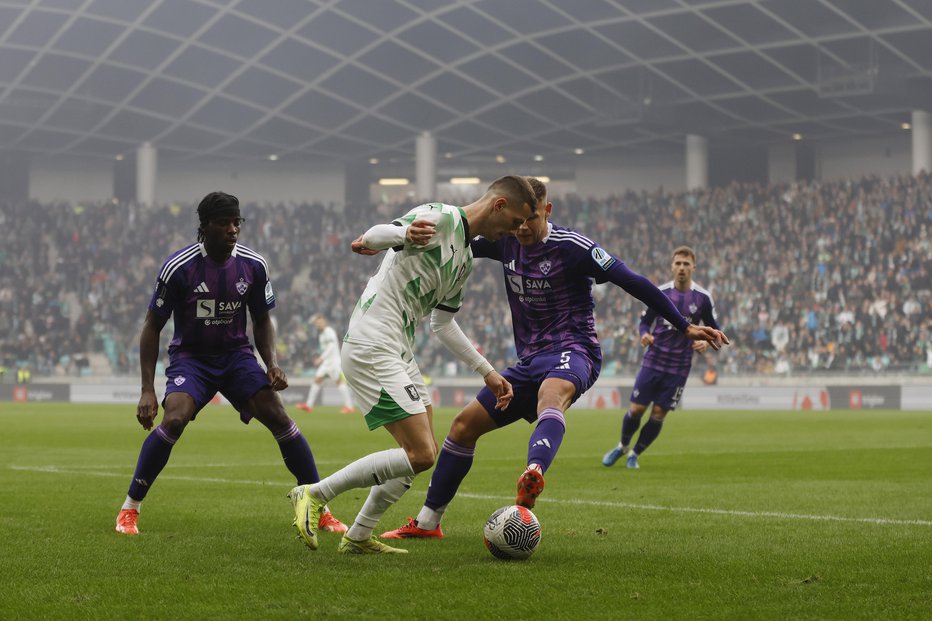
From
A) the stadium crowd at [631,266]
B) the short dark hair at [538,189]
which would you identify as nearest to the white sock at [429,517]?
the short dark hair at [538,189]

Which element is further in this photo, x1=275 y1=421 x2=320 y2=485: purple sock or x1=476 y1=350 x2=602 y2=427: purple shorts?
x1=275 y1=421 x2=320 y2=485: purple sock

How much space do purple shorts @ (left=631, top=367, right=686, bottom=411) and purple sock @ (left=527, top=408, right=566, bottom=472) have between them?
7.52m

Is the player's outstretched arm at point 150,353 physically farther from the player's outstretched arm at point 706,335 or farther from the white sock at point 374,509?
the player's outstretched arm at point 706,335

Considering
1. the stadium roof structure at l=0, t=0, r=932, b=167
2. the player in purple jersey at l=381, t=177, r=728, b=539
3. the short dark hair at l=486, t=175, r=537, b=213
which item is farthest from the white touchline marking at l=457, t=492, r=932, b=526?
the stadium roof structure at l=0, t=0, r=932, b=167

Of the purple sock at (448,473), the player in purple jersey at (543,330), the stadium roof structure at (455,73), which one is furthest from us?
the stadium roof structure at (455,73)

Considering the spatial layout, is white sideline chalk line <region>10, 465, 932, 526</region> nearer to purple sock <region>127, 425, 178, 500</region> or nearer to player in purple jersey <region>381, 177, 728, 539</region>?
player in purple jersey <region>381, 177, 728, 539</region>

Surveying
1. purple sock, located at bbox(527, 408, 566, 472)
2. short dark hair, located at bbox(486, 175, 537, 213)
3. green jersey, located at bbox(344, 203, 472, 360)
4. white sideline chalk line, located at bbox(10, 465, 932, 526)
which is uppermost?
short dark hair, located at bbox(486, 175, 537, 213)

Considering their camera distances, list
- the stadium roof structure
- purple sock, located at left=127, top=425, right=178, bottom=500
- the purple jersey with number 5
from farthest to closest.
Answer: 1. the stadium roof structure
2. purple sock, located at left=127, top=425, right=178, bottom=500
3. the purple jersey with number 5

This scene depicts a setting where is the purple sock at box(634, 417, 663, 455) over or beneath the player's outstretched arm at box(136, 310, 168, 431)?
beneath

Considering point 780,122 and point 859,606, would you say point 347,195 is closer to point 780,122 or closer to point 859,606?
point 780,122

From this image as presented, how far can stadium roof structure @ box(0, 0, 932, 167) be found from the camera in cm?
4144

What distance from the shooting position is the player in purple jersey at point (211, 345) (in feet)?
25.8

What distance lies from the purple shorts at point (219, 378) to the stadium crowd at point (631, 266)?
92.2ft

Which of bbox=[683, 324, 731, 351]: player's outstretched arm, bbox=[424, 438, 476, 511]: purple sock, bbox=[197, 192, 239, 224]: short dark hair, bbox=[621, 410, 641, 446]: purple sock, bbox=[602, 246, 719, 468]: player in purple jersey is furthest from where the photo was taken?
bbox=[621, 410, 641, 446]: purple sock
